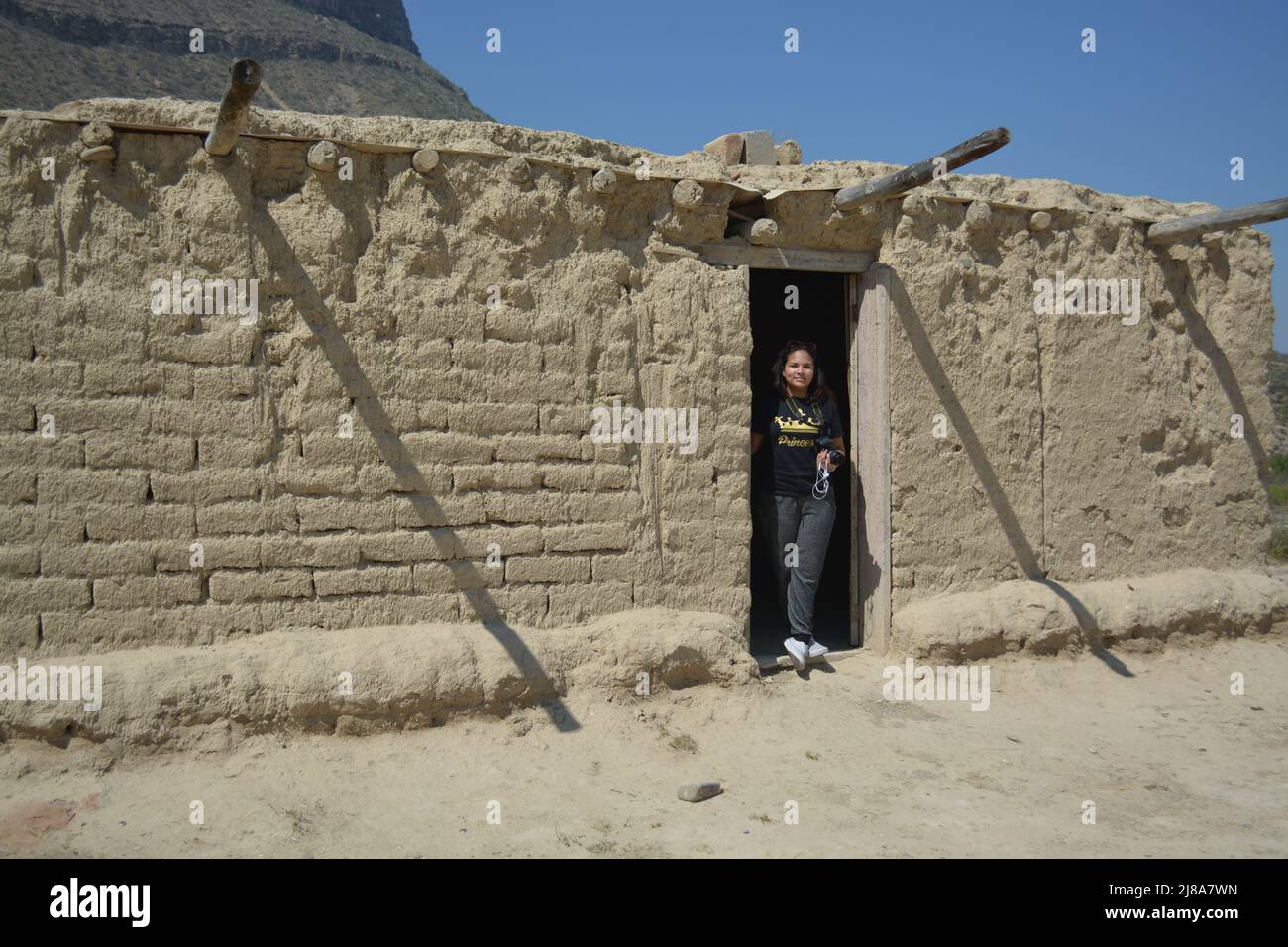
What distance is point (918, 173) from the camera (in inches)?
195

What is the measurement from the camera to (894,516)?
5.83 metres

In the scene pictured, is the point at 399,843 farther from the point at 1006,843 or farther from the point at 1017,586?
the point at 1017,586

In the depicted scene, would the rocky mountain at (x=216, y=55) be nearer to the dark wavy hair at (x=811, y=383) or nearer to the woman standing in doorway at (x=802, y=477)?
the dark wavy hair at (x=811, y=383)

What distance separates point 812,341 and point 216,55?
19.2 m

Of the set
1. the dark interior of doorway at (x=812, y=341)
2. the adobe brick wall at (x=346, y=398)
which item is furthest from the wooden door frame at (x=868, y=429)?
the dark interior of doorway at (x=812, y=341)

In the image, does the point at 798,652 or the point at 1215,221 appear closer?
the point at 798,652

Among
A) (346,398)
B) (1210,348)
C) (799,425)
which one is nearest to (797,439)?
(799,425)

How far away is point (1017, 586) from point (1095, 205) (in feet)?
8.50

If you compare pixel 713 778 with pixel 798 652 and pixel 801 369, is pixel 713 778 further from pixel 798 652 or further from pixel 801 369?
pixel 801 369

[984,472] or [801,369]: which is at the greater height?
[801,369]

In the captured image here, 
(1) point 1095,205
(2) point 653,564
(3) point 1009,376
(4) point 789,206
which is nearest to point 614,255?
(4) point 789,206

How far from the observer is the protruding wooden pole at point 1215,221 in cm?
592

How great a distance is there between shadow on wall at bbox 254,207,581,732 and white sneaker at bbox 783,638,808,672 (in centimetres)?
145

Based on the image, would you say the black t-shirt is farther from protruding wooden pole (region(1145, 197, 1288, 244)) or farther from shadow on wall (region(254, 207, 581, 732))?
protruding wooden pole (region(1145, 197, 1288, 244))
